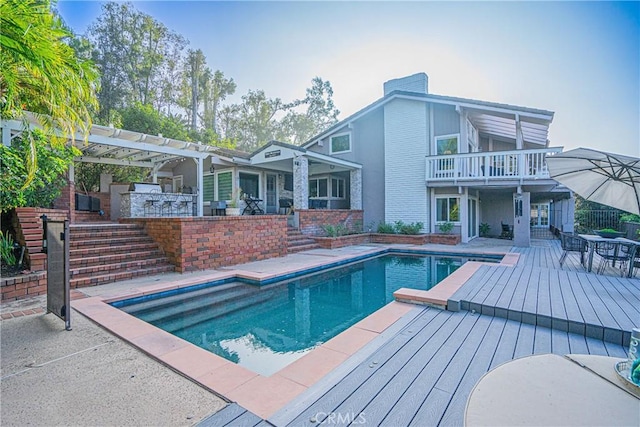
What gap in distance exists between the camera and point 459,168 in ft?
38.3

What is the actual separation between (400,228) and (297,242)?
16.2 ft

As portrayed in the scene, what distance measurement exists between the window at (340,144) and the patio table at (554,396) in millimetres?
14220

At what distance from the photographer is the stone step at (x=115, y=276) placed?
5250 millimetres

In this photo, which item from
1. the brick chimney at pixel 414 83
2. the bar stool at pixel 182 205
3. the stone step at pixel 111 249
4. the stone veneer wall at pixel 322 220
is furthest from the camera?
the brick chimney at pixel 414 83

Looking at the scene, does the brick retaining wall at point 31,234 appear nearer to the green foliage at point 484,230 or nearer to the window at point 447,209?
the window at point 447,209

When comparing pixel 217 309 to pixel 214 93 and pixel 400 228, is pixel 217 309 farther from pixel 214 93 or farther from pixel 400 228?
pixel 214 93

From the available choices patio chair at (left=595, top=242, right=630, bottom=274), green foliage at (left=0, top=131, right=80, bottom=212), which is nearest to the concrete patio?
green foliage at (left=0, top=131, right=80, bottom=212)

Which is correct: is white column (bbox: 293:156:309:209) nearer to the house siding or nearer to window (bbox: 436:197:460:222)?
the house siding

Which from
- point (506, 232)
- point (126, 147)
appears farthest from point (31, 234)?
point (506, 232)

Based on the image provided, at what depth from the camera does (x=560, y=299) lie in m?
4.03

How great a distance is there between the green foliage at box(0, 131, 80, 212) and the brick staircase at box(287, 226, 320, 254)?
236 inches

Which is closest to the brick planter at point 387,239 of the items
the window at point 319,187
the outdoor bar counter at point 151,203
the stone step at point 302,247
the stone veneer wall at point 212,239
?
the stone step at point 302,247

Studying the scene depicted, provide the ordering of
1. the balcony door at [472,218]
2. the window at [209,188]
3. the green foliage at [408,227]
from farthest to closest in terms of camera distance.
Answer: the window at [209,188] → the balcony door at [472,218] → the green foliage at [408,227]

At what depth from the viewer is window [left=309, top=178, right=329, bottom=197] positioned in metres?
16.0
